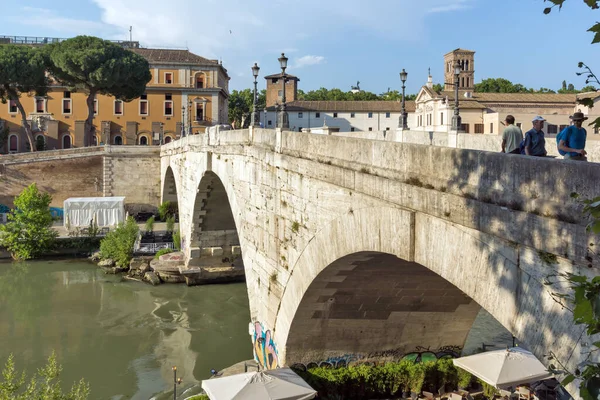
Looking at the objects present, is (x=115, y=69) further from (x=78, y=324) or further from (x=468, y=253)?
(x=468, y=253)

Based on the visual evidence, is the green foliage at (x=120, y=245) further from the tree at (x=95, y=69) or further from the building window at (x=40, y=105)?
the building window at (x=40, y=105)

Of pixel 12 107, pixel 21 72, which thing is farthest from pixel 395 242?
pixel 12 107

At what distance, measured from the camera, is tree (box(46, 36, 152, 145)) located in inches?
1779

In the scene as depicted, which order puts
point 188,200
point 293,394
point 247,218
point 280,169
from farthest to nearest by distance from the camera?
point 188,200
point 247,218
point 280,169
point 293,394

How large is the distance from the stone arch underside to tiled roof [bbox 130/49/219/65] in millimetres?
30504

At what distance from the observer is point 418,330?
482 inches

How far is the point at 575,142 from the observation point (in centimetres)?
573

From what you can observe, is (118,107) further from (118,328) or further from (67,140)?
(118,328)

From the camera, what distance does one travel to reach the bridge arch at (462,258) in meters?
4.26

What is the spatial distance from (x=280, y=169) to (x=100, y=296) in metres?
15.8

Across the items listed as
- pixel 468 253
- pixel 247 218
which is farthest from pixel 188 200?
pixel 468 253

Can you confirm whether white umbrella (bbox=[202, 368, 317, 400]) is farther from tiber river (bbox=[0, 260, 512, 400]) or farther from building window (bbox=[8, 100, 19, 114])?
building window (bbox=[8, 100, 19, 114])

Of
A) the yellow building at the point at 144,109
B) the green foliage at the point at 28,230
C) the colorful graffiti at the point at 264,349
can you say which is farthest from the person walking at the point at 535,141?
the yellow building at the point at 144,109

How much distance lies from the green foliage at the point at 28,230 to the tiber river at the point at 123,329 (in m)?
1.52
